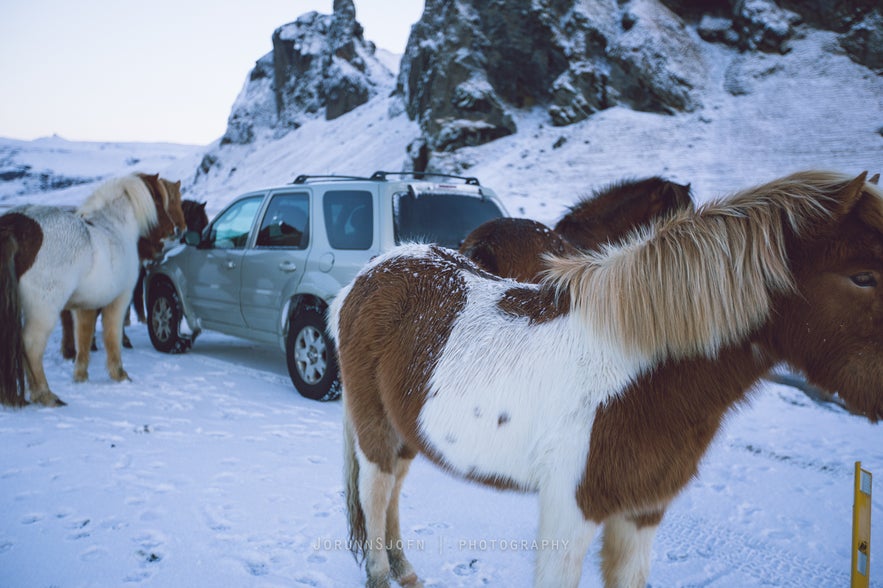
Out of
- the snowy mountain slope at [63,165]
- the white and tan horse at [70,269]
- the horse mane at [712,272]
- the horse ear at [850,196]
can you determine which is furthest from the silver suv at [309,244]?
the snowy mountain slope at [63,165]

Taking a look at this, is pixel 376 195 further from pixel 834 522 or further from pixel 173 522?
pixel 834 522

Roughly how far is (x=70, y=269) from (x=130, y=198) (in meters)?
1.31

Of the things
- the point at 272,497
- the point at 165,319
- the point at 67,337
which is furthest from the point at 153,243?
the point at 272,497

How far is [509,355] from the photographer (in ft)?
6.23

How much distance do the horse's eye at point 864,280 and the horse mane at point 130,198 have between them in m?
6.49

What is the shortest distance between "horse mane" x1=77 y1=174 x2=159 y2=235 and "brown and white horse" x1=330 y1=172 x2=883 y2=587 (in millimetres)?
5234

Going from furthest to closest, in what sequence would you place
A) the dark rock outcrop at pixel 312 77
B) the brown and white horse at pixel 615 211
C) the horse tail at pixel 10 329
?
the dark rock outcrop at pixel 312 77 < the brown and white horse at pixel 615 211 < the horse tail at pixel 10 329

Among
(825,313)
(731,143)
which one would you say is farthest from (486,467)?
(731,143)

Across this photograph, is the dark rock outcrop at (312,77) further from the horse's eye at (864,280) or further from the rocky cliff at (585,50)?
the horse's eye at (864,280)

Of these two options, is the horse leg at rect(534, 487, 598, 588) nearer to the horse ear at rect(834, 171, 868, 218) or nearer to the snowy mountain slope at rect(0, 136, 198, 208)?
the horse ear at rect(834, 171, 868, 218)

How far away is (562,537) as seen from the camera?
1713 millimetres

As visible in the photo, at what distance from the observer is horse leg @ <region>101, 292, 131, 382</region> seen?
5688mm

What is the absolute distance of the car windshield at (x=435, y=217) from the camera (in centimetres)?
498

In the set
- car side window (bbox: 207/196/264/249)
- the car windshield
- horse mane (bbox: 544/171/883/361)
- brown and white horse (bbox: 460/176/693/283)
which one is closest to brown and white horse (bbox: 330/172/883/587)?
horse mane (bbox: 544/171/883/361)
